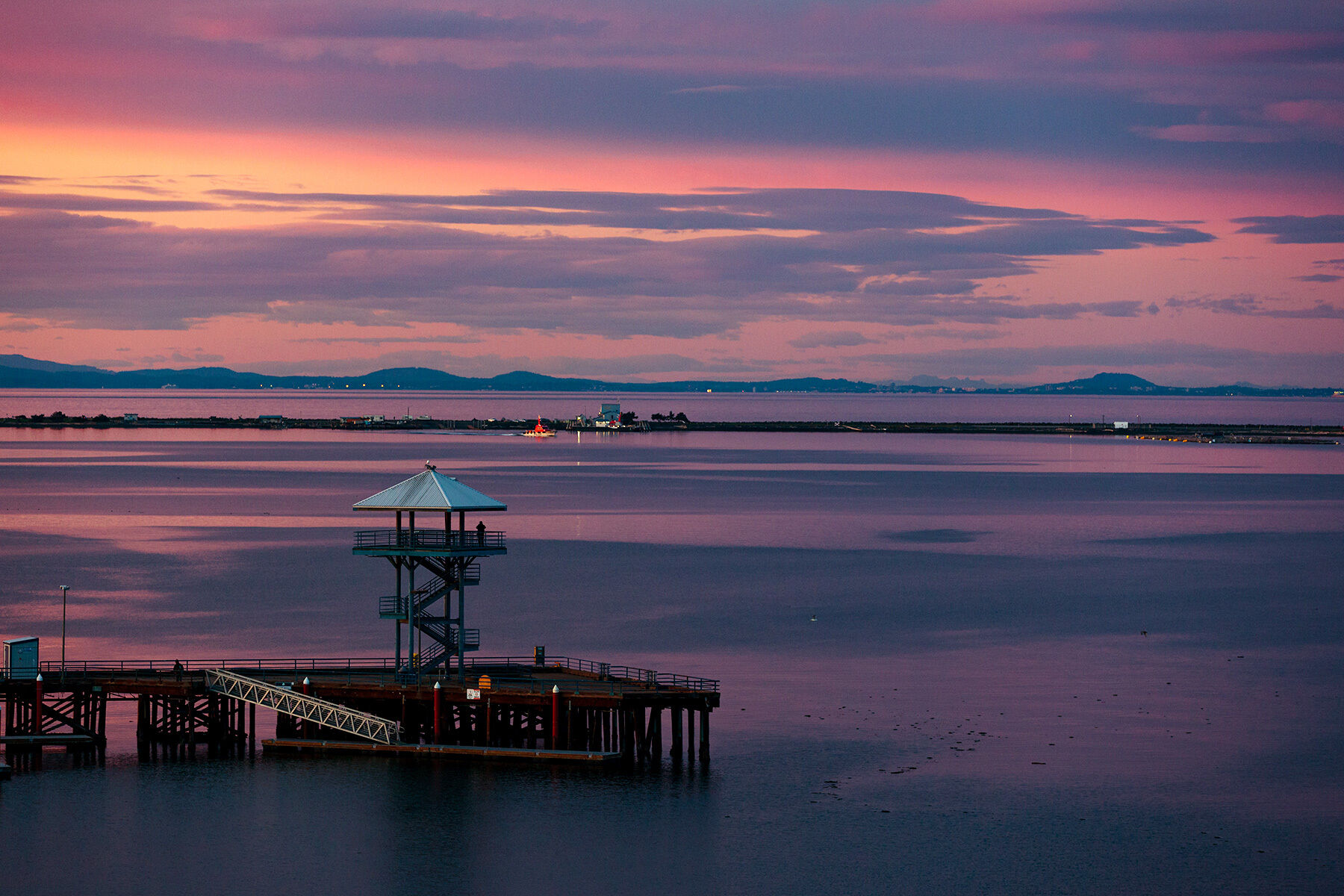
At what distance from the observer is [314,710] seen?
47344mm

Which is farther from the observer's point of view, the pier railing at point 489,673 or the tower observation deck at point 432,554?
the tower observation deck at point 432,554

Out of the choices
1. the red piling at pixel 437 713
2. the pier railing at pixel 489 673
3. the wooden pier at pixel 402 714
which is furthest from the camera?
the pier railing at pixel 489 673

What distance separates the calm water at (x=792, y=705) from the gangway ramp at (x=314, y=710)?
1.19 metres

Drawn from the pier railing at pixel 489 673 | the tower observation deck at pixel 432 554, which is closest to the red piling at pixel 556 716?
the pier railing at pixel 489 673

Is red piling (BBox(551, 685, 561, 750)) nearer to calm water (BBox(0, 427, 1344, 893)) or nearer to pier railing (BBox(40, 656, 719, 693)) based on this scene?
pier railing (BBox(40, 656, 719, 693))

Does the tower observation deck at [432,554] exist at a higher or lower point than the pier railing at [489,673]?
higher

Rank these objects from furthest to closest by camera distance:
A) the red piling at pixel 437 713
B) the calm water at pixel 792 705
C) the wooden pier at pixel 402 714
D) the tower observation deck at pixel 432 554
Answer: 1. the tower observation deck at pixel 432 554
2. the wooden pier at pixel 402 714
3. the red piling at pixel 437 713
4. the calm water at pixel 792 705

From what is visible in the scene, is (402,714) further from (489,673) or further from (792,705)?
(792,705)

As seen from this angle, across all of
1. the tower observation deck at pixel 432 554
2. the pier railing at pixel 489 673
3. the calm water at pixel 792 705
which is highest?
the tower observation deck at pixel 432 554

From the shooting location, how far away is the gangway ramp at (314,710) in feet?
155

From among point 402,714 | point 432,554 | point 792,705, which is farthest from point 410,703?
point 792,705

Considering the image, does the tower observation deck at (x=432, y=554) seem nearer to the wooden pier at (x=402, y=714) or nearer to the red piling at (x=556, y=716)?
the wooden pier at (x=402, y=714)

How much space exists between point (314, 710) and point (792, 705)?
17.4m

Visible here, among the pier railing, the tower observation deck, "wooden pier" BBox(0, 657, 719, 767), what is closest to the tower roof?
the tower observation deck
